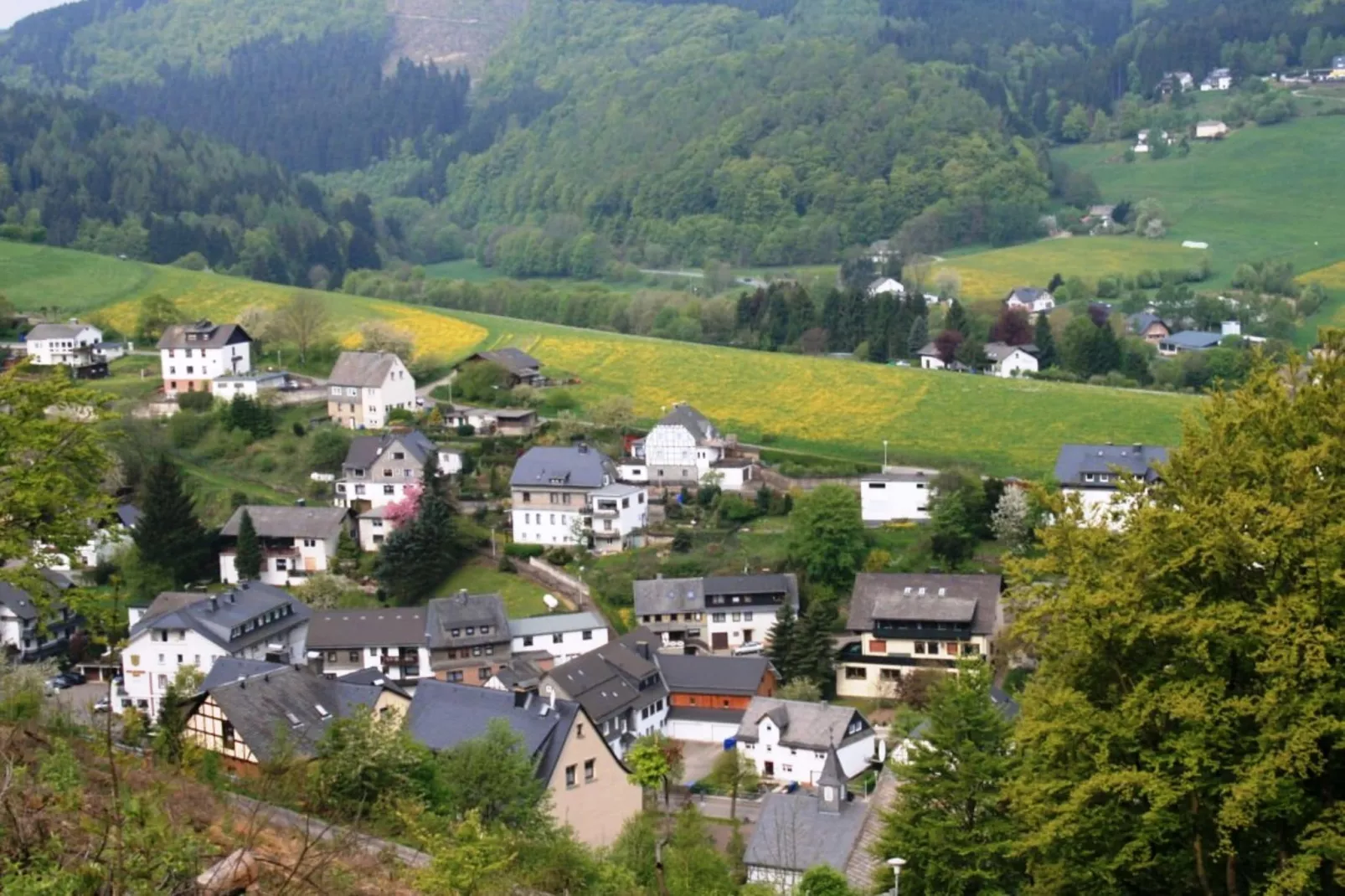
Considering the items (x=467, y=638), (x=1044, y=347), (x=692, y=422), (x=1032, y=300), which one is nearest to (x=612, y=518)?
(x=692, y=422)

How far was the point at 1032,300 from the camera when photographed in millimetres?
72688

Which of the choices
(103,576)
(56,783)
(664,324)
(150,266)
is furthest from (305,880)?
(150,266)

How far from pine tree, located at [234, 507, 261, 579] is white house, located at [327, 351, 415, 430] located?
28.8 feet

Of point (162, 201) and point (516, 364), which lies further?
point (162, 201)

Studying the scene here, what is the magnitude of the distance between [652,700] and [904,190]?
71.2m

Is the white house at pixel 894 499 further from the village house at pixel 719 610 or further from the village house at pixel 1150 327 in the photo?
the village house at pixel 1150 327

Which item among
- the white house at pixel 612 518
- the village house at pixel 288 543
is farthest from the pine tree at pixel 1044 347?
the village house at pixel 288 543

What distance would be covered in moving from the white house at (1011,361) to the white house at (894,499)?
17522mm

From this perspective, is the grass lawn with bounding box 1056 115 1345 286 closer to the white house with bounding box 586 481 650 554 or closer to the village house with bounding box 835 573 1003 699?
the white house with bounding box 586 481 650 554

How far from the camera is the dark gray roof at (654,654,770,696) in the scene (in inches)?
1298

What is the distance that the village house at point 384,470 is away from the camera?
42.3 m

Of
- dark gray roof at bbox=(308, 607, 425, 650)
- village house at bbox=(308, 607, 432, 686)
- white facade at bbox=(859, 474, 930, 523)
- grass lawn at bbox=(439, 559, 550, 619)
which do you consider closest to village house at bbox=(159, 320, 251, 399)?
grass lawn at bbox=(439, 559, 550, 619)

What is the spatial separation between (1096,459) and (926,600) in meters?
7.38

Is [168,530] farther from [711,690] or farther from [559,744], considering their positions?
[559,744]
